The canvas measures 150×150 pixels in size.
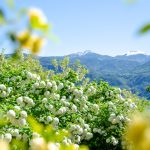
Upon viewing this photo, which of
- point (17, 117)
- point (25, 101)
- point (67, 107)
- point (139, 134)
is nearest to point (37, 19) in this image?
point (139, 134)

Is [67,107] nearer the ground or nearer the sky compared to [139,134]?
nearer the ground

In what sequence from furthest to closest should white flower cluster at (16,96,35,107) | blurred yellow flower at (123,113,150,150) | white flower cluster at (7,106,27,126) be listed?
white flower cluster at (16,96,35,107)
white flower cluster at (7,106,27,126)
blurred yellow flower at (123,113,150,150)

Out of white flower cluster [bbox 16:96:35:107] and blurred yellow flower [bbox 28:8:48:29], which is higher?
blurred yellow flower [bbox 28:8:48:29]

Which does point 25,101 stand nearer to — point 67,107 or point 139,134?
point 67,107

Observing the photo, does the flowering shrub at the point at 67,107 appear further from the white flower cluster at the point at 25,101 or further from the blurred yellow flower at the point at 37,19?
the blurred yellow flower at the point at 37,19

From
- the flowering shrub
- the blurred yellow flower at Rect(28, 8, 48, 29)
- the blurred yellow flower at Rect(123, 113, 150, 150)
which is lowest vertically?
the flowering shrub

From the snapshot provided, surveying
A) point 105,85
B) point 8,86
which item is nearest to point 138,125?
point 8,86

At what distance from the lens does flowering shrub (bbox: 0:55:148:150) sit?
927cm

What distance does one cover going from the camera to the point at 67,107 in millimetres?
9930

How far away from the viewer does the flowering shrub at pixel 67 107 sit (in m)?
9.27

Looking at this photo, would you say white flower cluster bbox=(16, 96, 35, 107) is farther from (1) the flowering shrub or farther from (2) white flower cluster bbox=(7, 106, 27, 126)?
(2) white flower cluster bbox=(7, 106, 27, 126)

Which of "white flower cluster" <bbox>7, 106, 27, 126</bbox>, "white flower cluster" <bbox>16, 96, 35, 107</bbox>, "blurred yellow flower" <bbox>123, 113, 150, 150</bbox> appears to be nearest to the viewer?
"blurred yellow flower" <bbox>123, 113, 150, 150</bbox>

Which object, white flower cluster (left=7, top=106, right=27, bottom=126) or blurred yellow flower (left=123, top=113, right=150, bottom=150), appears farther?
white flower cluster (left=7, top=106, right=27, bottom=126)

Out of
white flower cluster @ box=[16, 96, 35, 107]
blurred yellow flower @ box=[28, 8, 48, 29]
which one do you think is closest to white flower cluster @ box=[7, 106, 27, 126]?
white flower cluster @ box=[16, 96, 35, 107]
